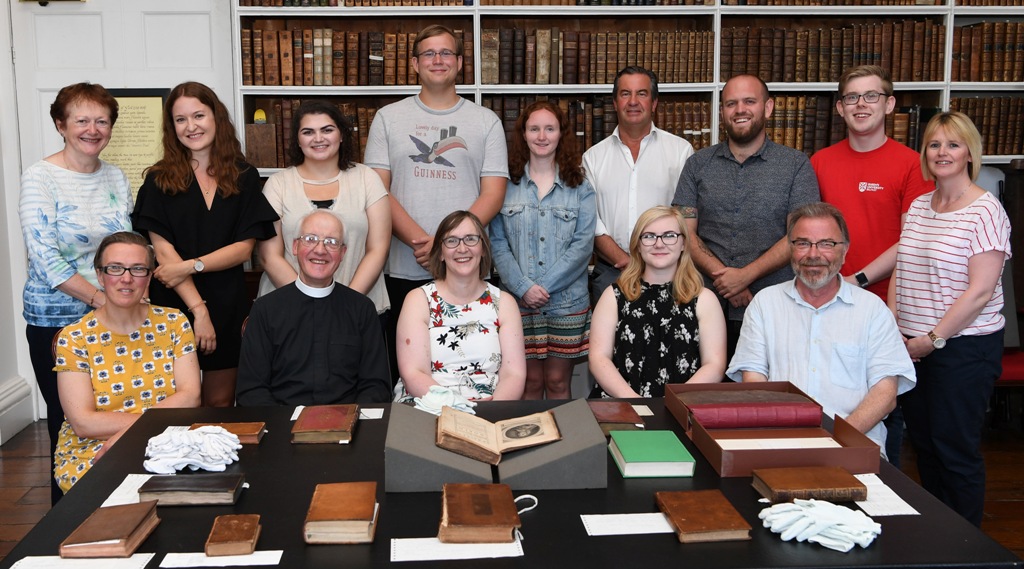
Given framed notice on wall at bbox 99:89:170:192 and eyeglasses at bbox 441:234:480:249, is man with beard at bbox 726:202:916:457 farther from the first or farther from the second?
framed notice on wall at bbox 99:89:170:192

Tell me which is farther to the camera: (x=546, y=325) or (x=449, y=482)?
(x=546, y=325)

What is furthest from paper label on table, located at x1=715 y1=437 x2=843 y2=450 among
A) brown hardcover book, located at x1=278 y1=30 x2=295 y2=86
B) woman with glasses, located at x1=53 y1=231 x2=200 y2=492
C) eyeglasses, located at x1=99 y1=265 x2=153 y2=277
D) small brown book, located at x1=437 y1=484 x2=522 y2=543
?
brown hardcover book, located at x1=278 y1=30 x2=295 y2=86

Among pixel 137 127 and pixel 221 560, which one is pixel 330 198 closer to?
pixel 137 127

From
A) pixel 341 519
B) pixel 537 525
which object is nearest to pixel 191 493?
pixel 341 519

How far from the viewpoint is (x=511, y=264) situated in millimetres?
3492

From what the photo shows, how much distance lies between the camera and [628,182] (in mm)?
3707

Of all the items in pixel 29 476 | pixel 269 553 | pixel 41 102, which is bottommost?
pixel 29 476

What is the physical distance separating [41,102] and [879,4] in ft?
14.0

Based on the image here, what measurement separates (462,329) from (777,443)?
1.25 meters

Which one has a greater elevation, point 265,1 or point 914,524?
point 265,1

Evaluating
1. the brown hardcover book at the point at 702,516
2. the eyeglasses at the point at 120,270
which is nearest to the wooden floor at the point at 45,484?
the eyeglasses at the point at 120,270

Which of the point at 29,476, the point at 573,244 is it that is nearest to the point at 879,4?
the point at 573,244

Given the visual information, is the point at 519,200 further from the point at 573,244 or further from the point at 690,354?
the point at 690,354

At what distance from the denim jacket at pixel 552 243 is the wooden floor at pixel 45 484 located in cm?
168
